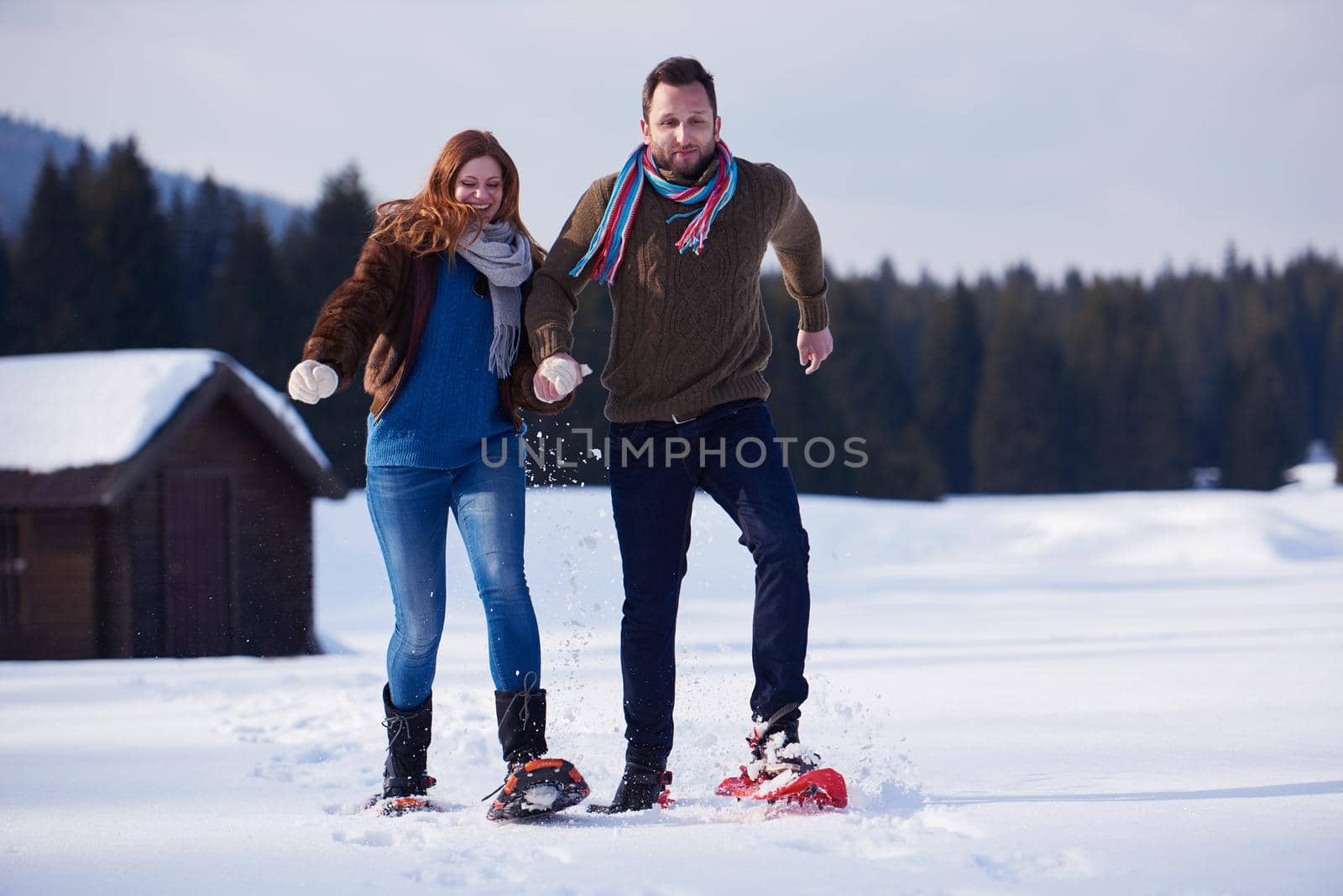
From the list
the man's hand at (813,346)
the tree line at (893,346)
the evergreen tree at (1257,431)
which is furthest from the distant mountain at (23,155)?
the man's hand at (813,346)

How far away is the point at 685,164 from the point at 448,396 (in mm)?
954

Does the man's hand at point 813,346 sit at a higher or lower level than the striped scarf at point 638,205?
lower

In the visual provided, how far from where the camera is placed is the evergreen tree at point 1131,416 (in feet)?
158

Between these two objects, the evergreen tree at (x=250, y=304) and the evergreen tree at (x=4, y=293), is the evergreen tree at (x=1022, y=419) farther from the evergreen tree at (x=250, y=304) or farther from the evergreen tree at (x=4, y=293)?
the evergreen tree at (x=4, y=293)

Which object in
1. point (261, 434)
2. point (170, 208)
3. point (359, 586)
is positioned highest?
point (170, 208)

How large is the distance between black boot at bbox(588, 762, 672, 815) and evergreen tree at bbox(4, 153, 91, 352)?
37.2m

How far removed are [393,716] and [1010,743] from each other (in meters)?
2.23

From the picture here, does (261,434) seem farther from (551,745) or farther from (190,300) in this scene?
(190,300)

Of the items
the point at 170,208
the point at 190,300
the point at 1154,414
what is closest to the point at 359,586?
the point at 190,300

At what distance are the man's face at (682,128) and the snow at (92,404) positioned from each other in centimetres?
1004

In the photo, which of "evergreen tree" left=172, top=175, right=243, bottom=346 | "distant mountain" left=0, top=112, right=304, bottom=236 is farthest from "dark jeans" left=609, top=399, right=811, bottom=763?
"distant mountain" left=0, top=112, right=304, bottom=236

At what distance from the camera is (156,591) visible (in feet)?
43.7

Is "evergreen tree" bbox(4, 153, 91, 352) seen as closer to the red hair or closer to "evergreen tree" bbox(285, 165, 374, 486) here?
"evergreen tree" bbox(285, 165, 374, 486)

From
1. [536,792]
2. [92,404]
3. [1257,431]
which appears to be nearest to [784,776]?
[536,792]
